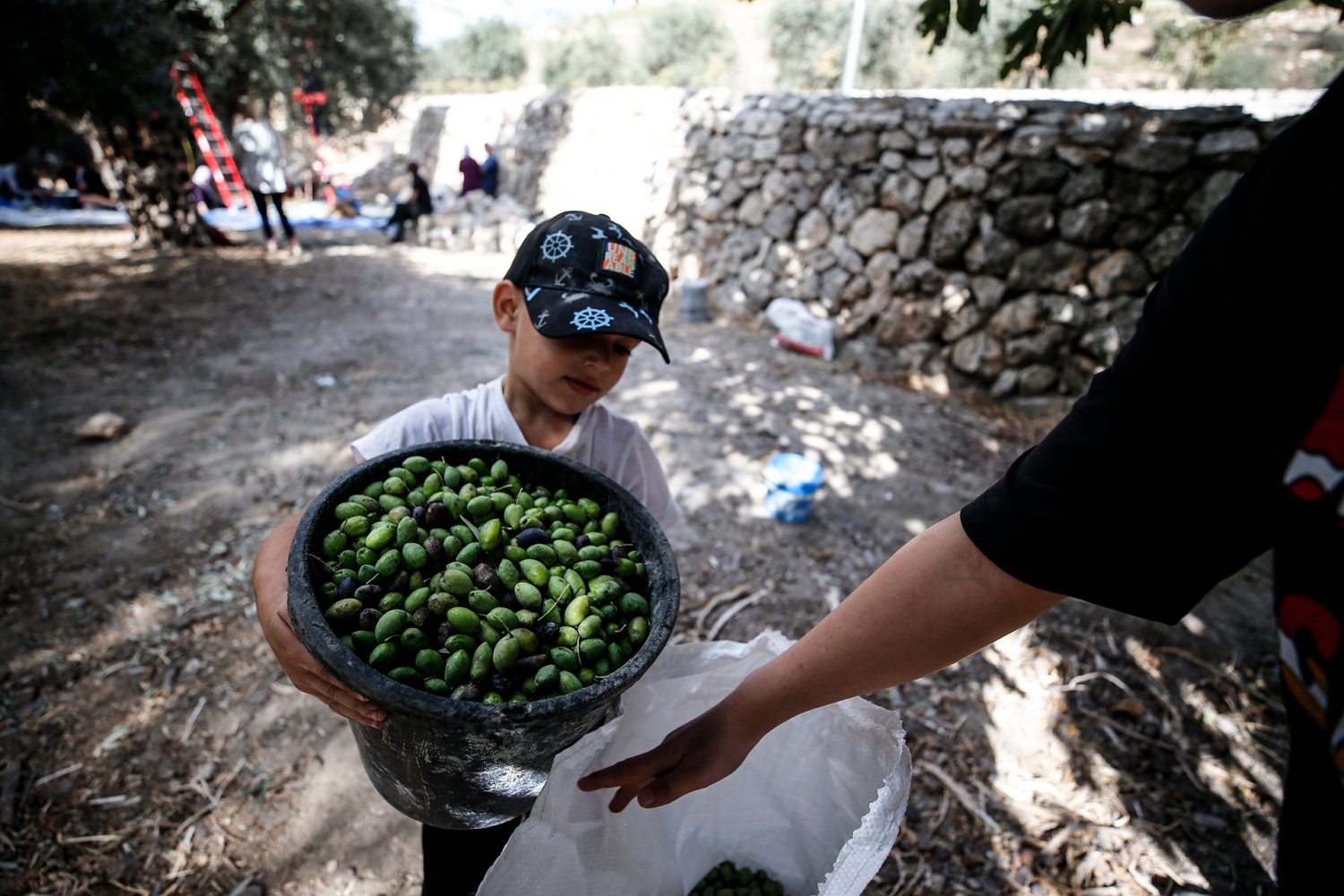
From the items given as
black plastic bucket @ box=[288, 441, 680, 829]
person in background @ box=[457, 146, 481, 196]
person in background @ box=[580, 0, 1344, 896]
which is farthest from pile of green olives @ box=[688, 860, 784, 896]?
person in background @ box=[457, 146, 481, 196]

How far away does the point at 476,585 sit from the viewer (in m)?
1.37

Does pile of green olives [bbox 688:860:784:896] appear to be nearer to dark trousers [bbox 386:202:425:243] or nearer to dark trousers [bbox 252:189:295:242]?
dark trousers [bbox 252:189:295:242]

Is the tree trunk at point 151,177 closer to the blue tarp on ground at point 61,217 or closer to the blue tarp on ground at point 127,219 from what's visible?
the blue tarp on ground at point 127,219

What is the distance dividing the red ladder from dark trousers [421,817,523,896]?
42.2 ft

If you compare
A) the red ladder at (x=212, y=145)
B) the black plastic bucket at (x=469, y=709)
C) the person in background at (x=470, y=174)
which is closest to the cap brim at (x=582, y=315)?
the black plastic bucket at (x=469, y=709)

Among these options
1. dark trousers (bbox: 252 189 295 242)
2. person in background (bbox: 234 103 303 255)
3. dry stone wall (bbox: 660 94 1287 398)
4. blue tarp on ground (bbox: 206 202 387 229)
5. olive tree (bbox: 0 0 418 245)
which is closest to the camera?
dry stone wall (bbox: 660 94 1287 398)

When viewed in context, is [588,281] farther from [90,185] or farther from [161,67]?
[90,185]

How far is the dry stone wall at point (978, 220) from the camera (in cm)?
591

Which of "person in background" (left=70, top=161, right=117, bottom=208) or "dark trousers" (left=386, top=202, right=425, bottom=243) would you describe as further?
"person in background" (left=70, top=161, right=117, bottom=208)

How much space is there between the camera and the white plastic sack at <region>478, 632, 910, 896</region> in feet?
4.38

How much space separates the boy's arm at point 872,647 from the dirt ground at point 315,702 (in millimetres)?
1570

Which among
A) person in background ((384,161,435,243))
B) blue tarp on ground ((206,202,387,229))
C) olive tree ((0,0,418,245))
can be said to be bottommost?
blue tarp on ground ((206,202,387,229))

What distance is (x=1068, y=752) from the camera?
285 cm

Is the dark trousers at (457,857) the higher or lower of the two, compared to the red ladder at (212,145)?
lower
